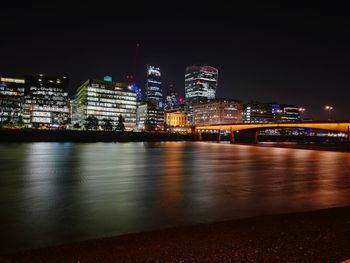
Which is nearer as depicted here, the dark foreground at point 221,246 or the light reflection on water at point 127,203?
the dark foreground at point 221,246

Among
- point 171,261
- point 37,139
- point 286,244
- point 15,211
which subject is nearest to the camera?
point 171,261

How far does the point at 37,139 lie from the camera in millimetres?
116000

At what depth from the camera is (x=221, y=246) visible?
8.63m

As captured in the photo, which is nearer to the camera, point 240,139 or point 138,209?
point 138,209

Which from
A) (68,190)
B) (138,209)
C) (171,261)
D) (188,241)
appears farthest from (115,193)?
(171,261)

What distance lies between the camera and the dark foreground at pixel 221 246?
7.79m

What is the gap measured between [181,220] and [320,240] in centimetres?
542

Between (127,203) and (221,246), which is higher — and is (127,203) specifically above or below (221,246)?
below

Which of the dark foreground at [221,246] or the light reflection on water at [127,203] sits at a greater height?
the dark foreground at [221,246]

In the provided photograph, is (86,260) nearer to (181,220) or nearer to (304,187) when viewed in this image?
(181,220)

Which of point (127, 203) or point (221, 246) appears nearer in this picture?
point (221, 246)

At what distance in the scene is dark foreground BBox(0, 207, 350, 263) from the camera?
7793 millimetres

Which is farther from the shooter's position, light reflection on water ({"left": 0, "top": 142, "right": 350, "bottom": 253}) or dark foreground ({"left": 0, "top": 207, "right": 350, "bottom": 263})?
light reflection on water ({"left": 0, "top": 142, "right": 350, "bottom": 253})

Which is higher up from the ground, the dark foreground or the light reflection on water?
the dark foreground
